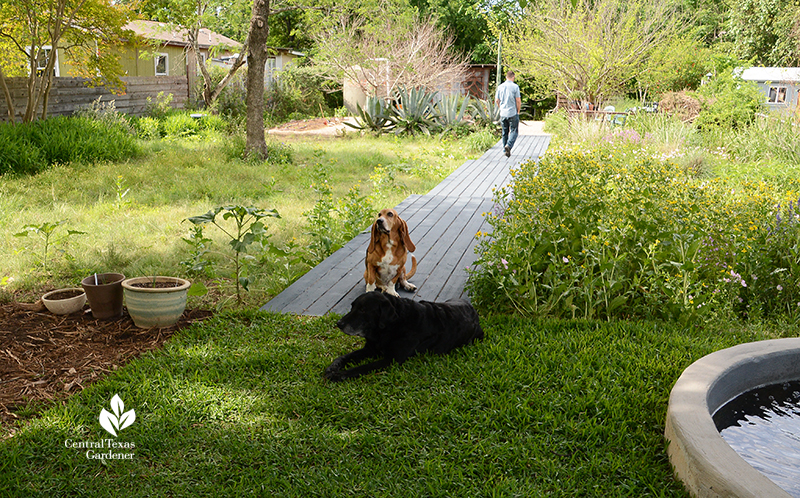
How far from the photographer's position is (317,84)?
25.1 m

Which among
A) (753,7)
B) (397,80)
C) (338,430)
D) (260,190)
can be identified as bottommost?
(338,430)

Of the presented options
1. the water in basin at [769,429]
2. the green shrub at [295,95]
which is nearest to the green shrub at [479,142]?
the green shrub at [295,95]

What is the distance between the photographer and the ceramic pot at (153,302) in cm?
411

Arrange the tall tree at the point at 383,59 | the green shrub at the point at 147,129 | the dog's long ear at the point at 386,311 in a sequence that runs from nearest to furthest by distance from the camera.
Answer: the dog's long ear at the point at 386,311 → the green shrub at the point at 147,129 → the tall tree at the point at 383,59

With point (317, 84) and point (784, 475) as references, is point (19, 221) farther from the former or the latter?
point (317, 84)

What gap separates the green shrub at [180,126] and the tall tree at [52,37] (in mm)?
1515

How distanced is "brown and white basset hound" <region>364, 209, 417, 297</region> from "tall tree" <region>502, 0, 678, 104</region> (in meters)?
15.0

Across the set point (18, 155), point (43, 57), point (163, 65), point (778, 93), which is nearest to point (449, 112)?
point (43, 57)

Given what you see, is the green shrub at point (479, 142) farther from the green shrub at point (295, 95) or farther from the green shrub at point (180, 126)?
the green shrub at point (295, 95)

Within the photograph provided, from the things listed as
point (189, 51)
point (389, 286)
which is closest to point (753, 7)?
point (189, 51)

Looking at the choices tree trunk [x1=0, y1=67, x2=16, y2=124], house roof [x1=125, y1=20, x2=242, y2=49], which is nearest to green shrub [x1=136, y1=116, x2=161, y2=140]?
tree trunk [x1=0, y1=67, x2=16, y2=124]

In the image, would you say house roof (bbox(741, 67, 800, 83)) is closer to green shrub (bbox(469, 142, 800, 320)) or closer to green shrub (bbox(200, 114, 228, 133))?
green shrub (bbox(200, 114, 228, 133))

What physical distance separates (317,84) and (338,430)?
77.6 feet

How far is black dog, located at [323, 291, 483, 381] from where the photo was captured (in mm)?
3330
